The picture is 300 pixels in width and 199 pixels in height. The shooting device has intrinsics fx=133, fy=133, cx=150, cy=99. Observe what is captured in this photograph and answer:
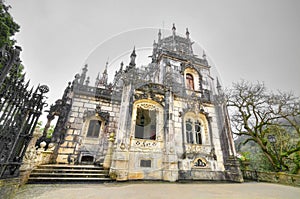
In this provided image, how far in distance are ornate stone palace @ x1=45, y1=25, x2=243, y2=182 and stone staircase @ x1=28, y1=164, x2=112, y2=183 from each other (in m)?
0.60

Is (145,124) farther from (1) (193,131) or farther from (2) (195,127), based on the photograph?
(2) (195,127)

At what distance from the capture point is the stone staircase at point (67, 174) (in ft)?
18.6

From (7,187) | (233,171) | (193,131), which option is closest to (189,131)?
(193,131)

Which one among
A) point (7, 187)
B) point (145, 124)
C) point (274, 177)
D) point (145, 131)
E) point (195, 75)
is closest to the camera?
point (7, 187)

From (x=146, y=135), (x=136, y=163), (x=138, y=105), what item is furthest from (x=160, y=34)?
(x=136, y=163)

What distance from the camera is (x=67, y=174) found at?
6.20 m

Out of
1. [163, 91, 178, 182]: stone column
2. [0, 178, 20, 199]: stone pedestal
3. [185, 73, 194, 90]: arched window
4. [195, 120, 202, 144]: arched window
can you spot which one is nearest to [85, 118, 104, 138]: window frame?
[163, 91, 178, 182]: stone column

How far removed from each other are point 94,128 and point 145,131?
3709 millimetres

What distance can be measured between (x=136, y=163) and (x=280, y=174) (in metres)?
9.99

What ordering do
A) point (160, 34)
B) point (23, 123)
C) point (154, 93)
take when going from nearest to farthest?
point (23, 123), point (154, 93), point (160, 34)

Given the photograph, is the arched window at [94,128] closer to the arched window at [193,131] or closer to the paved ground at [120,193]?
the paved ground at [120,193]

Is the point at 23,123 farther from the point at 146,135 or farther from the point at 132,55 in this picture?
the point at 132,55

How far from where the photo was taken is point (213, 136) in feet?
34.8

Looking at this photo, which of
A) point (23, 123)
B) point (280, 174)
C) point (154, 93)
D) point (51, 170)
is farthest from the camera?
point (154, 93)
